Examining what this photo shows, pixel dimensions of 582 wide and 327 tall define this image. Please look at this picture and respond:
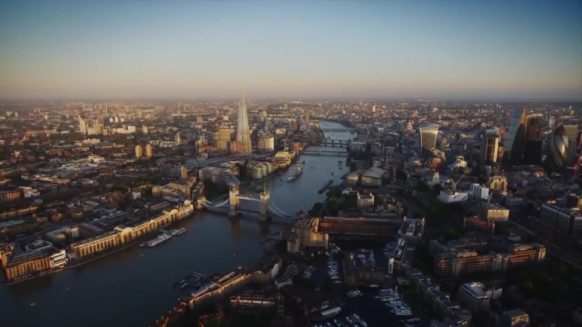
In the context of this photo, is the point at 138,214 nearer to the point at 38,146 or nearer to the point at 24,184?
the point at 24,184

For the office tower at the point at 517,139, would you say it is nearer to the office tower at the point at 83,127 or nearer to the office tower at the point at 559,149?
the office tower at the point at 559,149

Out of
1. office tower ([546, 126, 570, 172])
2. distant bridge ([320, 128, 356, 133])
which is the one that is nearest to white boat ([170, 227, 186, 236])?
office tower ([546, 126, 570, 172])

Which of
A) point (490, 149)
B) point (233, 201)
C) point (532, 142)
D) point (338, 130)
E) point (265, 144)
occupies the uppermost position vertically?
point (532, 142)

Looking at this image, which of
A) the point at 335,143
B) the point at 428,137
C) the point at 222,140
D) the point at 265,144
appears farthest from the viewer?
the point at 335,143

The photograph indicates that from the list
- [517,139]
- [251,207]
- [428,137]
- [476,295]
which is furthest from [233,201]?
[517,139]

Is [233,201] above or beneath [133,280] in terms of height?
above

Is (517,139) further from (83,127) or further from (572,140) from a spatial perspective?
(83,127)

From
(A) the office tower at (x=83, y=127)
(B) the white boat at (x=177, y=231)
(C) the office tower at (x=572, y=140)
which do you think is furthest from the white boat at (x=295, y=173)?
(A) the office tower at (x=83, y=127)

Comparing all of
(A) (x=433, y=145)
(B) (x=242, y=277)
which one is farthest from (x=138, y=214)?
(A) (x=433, y=145)
